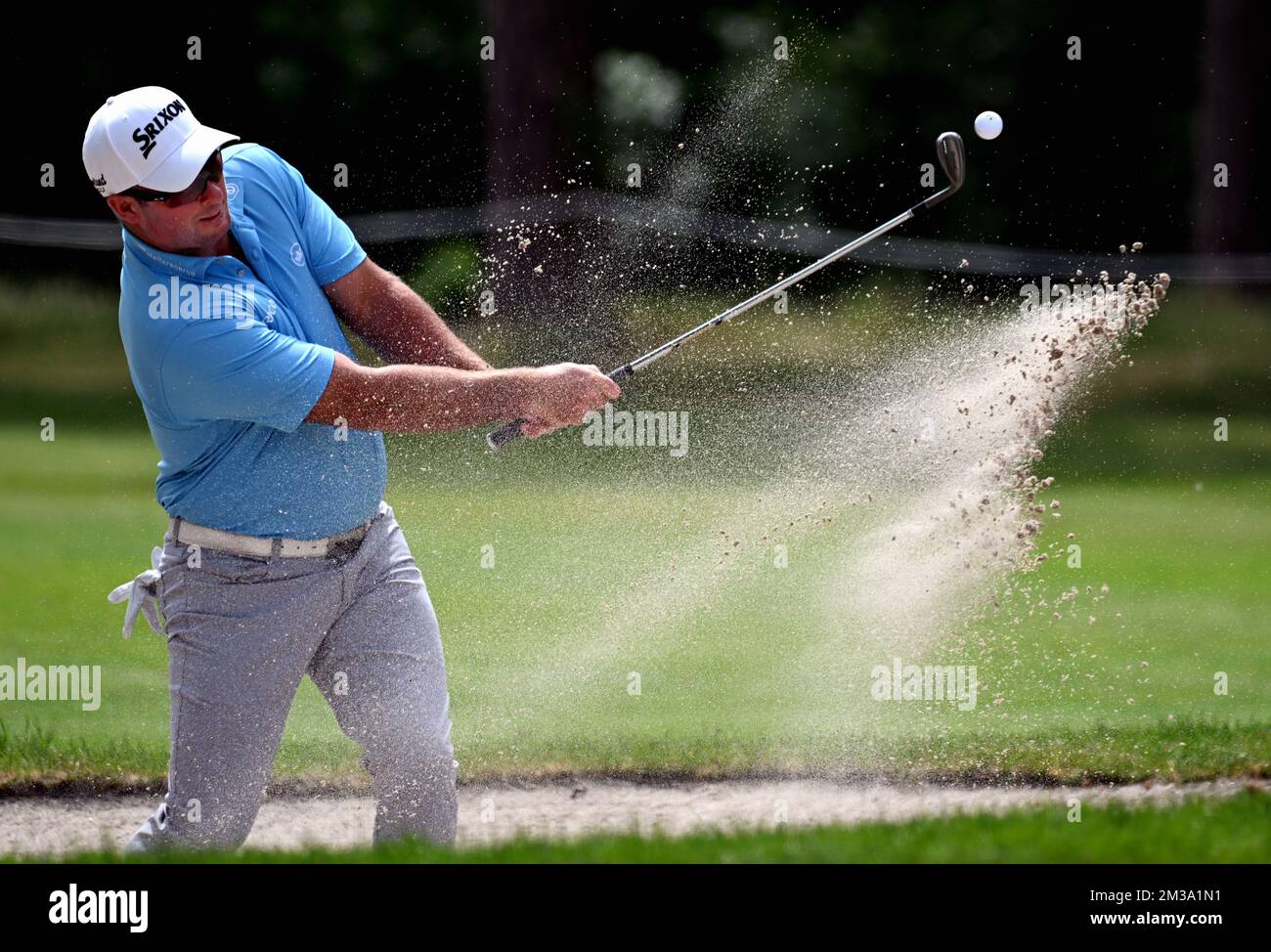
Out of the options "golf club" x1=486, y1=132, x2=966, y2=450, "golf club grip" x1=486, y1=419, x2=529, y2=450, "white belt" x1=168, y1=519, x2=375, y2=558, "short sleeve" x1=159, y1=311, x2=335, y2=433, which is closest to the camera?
"short sleeve" x1=159, y1=311, x2=335, y2=433

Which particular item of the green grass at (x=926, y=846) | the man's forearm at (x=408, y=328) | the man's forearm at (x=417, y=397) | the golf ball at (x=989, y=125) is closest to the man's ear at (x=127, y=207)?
the man's forearm at (x=417, y=397)

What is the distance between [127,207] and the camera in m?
3.83

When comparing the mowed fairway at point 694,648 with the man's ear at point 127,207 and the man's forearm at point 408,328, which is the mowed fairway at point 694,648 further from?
the man's ear at point 127,207

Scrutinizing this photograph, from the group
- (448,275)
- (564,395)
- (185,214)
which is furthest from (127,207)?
(448,275)

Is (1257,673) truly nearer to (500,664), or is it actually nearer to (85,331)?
(500,664)

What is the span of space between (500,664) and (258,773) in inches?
125

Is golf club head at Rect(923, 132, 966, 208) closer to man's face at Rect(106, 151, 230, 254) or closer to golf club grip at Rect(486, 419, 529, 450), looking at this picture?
golf club grip at Rect(486, 419, 529, 450)

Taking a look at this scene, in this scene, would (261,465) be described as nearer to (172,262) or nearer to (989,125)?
(172,262)

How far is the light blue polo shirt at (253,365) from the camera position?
3.74 metres

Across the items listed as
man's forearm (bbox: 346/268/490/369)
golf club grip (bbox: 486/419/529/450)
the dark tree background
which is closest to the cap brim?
man's forearm (bbox: 346/268/490/369)

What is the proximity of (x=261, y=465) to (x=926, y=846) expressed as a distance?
64.9 inches

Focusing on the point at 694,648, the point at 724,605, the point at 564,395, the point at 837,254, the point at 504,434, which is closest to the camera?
the point at 564,395

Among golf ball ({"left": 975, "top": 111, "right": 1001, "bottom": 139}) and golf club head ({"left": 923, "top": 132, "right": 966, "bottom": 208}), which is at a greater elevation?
golf ball ({"left": 975, "top": 111, "right": 1001, "bottom": 139})

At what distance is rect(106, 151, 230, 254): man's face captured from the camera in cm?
380
